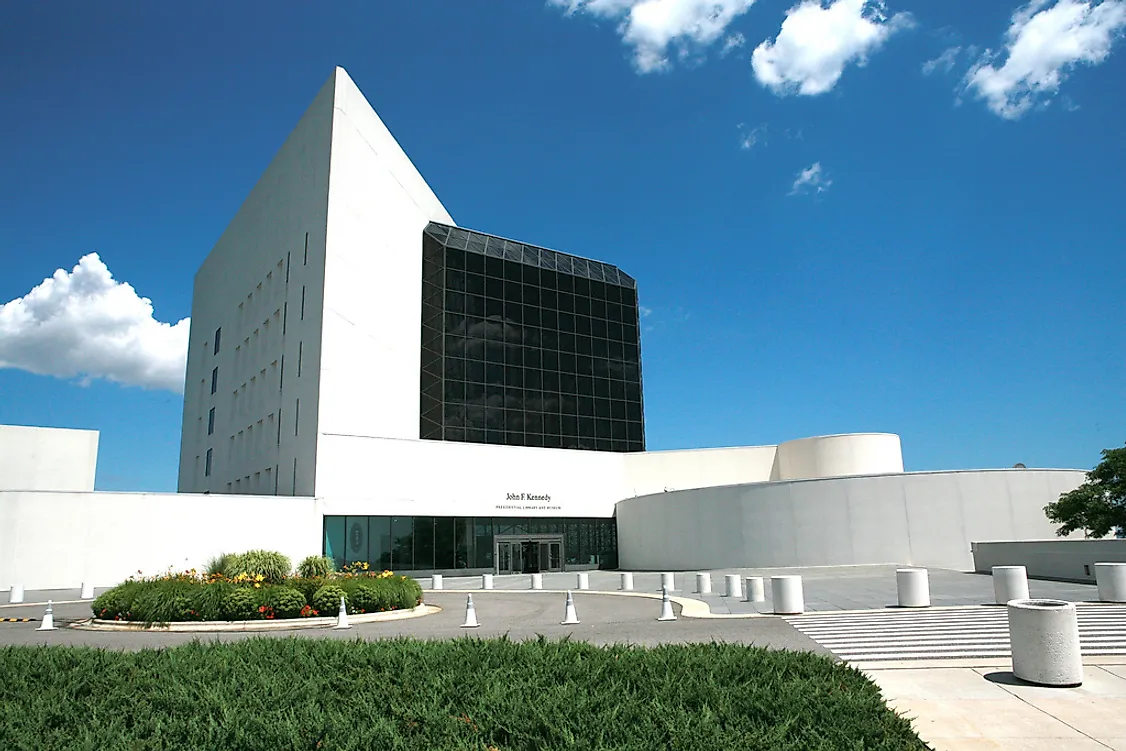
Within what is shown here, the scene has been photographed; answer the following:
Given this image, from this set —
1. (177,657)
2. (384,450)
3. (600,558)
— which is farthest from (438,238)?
(177,657)

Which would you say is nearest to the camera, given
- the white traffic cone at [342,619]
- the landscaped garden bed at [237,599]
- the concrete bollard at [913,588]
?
the white traffic cone at [342,619]

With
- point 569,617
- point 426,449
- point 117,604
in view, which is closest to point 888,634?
point 569,617

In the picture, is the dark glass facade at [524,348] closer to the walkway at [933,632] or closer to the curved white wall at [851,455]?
the curved white wall at [851,455]

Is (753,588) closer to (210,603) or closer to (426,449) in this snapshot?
(210,603)

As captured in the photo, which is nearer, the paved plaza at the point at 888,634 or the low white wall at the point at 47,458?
the paved plaza at the point at 888,634

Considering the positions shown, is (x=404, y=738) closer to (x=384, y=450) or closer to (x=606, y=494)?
(x=384, y=450)

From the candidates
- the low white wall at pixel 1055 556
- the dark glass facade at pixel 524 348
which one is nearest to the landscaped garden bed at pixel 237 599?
the low white wall at pixel 1055 556

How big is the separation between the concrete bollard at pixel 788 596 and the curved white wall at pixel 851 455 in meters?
34.2

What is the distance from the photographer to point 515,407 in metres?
56.4

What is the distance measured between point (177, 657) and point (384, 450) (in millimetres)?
36760

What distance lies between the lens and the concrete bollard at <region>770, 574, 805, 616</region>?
19531 millimetres

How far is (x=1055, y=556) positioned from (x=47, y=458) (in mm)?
57166

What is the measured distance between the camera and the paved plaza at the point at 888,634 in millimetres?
7938

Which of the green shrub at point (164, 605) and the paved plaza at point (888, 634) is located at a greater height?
the green shrub at point (164, 605)
